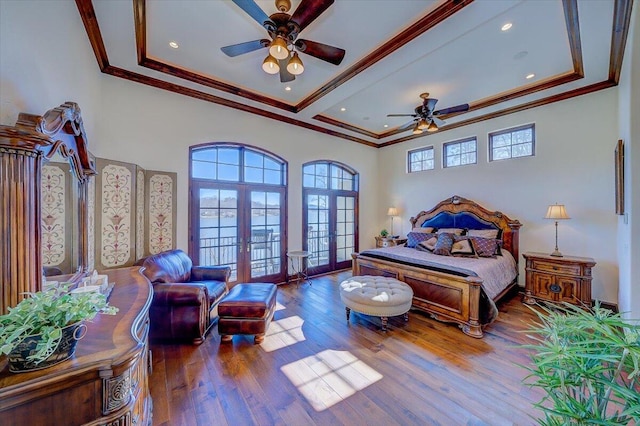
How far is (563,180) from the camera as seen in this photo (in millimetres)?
4109

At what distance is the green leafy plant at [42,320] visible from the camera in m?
0.85

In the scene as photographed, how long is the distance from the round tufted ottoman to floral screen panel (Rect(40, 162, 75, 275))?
272 cm

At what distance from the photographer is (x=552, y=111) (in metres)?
4.21

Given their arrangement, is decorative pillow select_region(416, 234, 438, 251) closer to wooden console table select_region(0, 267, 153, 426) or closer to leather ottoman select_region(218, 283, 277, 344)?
leather ottoman select_region(218, 283, 277, 344)

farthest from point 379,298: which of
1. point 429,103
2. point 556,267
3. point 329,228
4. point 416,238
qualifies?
point 329,228

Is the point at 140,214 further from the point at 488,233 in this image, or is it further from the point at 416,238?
the point at 488,233

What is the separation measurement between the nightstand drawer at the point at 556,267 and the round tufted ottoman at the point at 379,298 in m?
2.39

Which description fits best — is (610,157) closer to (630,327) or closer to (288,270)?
(630,327)

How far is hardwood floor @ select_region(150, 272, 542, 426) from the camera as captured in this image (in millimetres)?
1854

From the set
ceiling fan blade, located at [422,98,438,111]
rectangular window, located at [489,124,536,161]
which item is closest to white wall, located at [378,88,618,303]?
rectangular window, located at [489,124,536,161]

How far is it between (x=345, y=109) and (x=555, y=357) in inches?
191

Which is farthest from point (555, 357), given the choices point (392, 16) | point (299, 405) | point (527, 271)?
point (527, 271)

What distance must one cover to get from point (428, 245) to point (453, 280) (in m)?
1.51

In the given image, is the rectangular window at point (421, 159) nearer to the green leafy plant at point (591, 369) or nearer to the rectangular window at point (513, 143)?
the rectangular window at point (513, 143)
